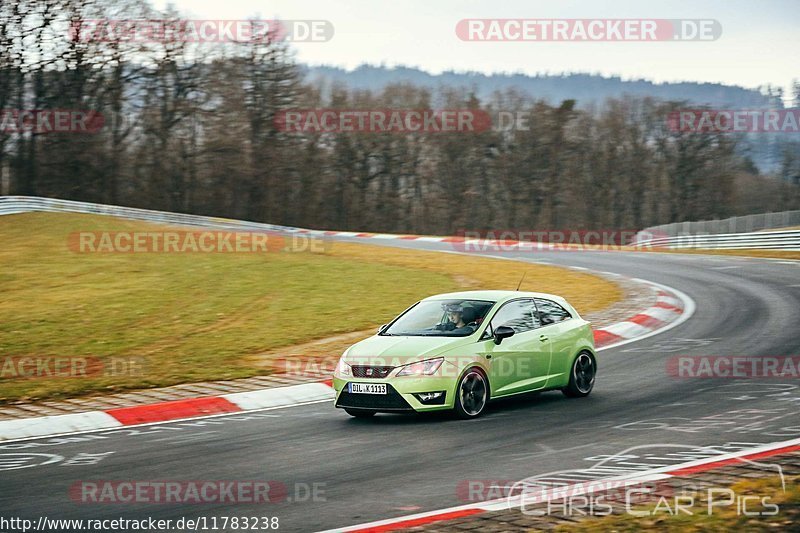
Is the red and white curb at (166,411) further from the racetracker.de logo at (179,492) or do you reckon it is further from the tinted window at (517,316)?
the racetracker.de logo at (179,492)

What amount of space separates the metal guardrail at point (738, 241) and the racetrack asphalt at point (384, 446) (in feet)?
82.0

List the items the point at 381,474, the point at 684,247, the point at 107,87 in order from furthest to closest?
the point at 107,87
the point at 684,247
the point at 381,474

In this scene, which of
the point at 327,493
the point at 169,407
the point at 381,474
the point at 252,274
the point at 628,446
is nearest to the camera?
the point at 327,493

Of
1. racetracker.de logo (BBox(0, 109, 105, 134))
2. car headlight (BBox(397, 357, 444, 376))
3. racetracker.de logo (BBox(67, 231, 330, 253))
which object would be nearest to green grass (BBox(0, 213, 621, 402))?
racetracker.de logo (BBox(67, 231, 330, 253))

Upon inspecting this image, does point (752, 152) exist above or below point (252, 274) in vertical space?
above

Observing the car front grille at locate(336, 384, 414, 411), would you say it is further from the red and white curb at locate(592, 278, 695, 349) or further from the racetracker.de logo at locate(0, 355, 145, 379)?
the red and white curb at locate(592, 278, 695, 349)

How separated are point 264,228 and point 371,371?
41.3m

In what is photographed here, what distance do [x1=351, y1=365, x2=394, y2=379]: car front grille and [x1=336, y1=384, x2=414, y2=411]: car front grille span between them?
6.5 inches

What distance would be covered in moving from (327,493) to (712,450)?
137 inches

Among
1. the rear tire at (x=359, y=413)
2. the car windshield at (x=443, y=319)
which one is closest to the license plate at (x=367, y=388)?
the rear tire at (x=359, y=413)

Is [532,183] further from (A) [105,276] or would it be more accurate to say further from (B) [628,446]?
(B) [628,446]

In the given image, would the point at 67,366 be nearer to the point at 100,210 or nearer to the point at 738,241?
the point at 738,241

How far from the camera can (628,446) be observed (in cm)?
841

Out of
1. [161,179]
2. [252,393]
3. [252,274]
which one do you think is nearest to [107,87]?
[161,179]
